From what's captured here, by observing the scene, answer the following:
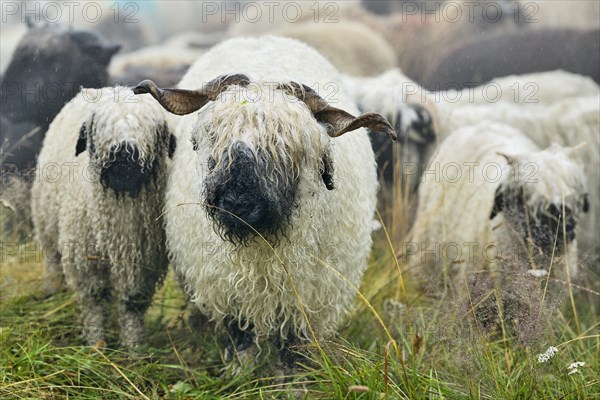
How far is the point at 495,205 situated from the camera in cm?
518

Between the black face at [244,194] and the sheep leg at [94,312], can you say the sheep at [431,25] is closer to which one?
the sheep leg at [94,312]

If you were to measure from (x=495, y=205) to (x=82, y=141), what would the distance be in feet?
8.99

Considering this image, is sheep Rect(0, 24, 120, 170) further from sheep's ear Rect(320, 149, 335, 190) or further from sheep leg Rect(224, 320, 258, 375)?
sheep's ear Rect(320, 149, 335, 190)

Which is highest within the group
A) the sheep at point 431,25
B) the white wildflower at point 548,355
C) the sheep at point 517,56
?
the sheep at point 431,25

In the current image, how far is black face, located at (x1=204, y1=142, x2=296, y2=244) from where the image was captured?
3.30 meters

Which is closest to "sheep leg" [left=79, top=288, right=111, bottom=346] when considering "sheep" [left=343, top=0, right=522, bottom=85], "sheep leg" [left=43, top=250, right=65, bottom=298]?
"sheep leg" [left=43, top=250, right=65, bottom=298]

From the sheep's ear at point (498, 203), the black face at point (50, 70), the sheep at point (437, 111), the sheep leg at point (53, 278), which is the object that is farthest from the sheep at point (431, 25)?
the sheep leg at point (53, 278)

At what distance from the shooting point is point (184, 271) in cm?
416

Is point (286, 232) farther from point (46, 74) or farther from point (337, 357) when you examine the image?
point (46, 74)

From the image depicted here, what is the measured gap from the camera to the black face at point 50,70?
19.3 ft

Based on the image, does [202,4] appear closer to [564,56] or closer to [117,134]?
[564,56]

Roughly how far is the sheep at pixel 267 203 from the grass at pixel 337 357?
0.91ft

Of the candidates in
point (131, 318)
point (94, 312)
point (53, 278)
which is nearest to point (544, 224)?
point (131, 318)

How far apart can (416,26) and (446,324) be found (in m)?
8.91
